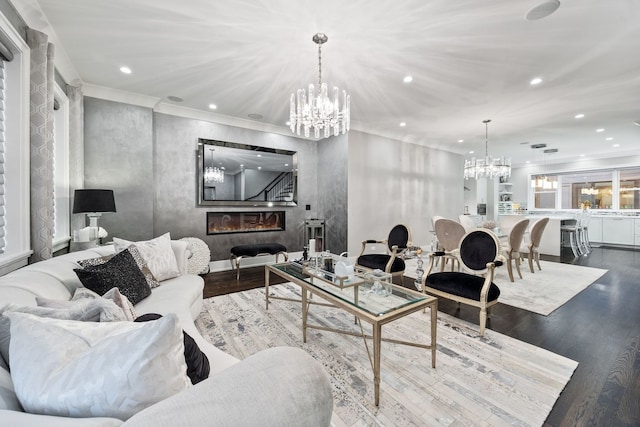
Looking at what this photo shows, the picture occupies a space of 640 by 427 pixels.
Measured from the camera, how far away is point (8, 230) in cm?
206

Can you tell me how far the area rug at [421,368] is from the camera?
1.52m

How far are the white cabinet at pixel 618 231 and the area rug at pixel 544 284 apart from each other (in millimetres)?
4050

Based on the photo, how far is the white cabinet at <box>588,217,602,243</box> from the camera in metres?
7.61

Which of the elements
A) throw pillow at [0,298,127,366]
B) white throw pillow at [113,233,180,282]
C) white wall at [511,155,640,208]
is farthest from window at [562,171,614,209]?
throw pillow at [0,298,127,366]

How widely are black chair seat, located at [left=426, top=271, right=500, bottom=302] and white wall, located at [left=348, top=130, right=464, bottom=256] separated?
8.37 ft

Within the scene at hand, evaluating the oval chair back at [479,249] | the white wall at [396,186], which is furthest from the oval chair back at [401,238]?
the white wall at [396,186]

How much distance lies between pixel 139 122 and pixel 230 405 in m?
4.50

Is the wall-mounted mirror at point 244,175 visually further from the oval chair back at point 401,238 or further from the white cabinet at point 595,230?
the white cabinet at point 595,230

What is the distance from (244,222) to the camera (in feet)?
16.6

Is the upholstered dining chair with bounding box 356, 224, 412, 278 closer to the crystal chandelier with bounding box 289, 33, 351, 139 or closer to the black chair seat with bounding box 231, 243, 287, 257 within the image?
Answer: the black chair seat with bounding box 231, 243, 287, 257

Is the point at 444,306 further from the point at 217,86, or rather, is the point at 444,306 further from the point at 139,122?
the point at 139,122

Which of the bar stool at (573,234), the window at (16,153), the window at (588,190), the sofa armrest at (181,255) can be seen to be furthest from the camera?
the window at (588,190)

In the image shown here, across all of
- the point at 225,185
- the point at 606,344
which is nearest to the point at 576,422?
the point at 606,344

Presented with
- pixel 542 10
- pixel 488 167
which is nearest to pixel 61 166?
pixel 542 10
